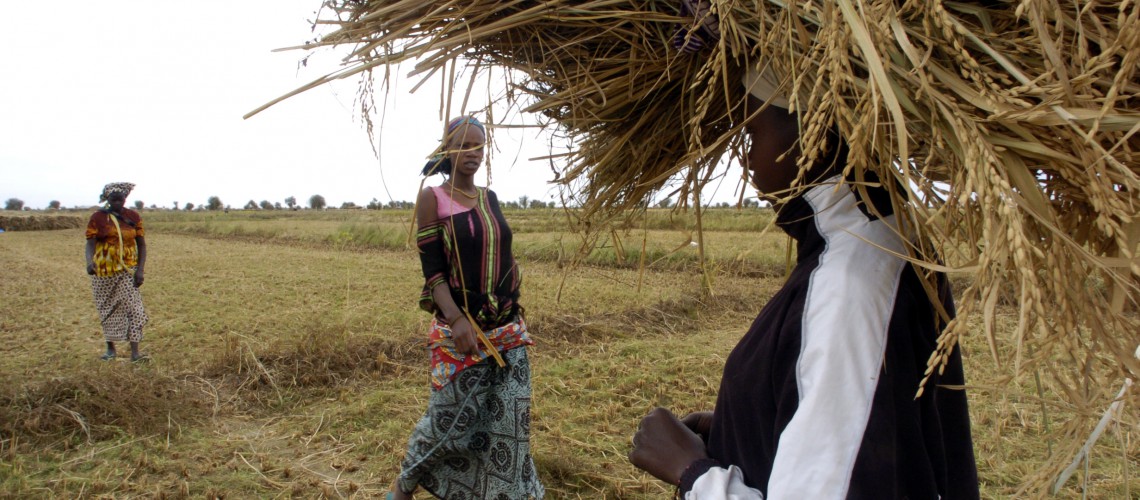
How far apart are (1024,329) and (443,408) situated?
230cm

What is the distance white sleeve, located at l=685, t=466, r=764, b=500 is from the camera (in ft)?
3.34

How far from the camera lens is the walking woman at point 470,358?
2.64 m

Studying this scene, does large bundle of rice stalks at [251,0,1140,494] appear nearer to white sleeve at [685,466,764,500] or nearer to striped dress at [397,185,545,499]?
white sleeve at [685,466,764,500]

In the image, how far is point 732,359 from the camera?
1.16 metres

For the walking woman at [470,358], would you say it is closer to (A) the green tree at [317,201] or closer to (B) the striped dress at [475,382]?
(B) the striped dress at [475,382]

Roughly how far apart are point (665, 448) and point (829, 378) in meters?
0.43

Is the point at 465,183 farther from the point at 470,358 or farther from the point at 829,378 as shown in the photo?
the point at 829,378

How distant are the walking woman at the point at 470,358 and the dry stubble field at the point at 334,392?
29 cm

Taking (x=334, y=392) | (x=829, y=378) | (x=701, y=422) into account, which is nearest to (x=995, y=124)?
(x=829, y=378)

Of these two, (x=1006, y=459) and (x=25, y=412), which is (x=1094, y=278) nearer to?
(x=1006, y=459)

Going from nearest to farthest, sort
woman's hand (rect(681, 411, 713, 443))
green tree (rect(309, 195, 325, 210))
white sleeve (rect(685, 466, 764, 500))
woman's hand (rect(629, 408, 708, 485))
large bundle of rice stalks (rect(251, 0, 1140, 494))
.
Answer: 1. large bundle of rice stalks (rect(251, 0, 1140, 494))
2. white sleeve (rect(685, 466, 764, 500))
3. woman's hand (rect(629, 408, 708, 485))
4. woman's hand (rect(681, 411, 713, 443))
5. green tree (rect(309, 195, 325, 210))

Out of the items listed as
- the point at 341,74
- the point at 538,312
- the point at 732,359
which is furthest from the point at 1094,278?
the point at 538,312

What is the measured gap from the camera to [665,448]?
3.97 feet

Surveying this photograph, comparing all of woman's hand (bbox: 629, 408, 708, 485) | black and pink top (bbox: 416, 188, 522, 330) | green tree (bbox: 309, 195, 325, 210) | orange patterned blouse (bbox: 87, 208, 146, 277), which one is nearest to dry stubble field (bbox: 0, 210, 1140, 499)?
black and pink top (bbox: 416, 188, 522, 330)
